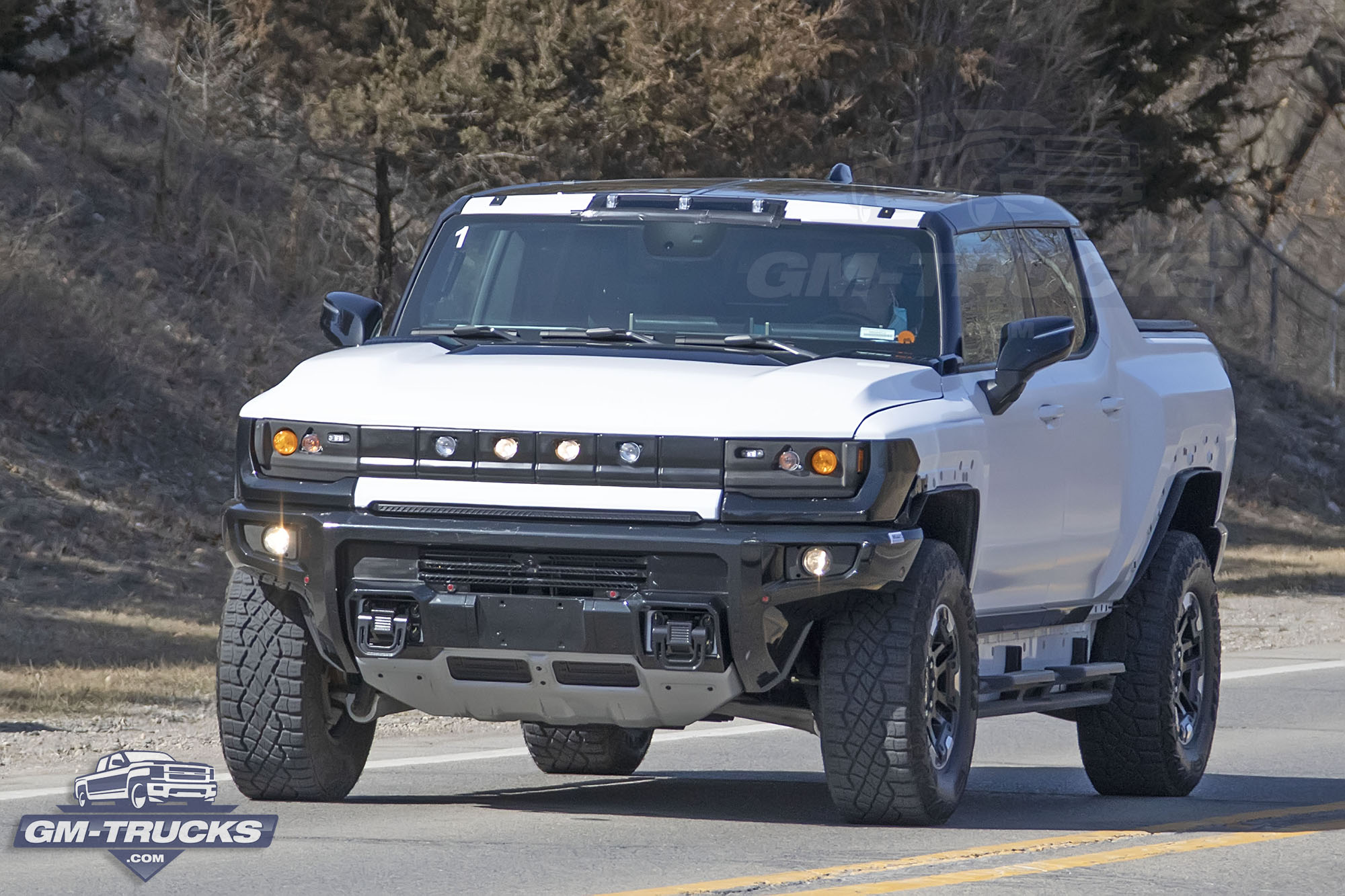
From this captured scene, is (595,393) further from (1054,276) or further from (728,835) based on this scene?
(1054,276)

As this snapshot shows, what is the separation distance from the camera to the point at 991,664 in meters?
9.02

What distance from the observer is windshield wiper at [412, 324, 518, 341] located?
28.0 ft

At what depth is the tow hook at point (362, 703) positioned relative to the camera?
329 inches

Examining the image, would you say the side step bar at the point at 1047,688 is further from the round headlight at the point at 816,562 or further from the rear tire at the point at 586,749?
the rear tire at the point at 586,749

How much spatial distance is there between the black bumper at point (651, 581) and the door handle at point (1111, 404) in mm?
2185

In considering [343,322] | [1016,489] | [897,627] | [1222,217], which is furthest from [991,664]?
[1222,217]

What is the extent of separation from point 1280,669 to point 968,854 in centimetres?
830

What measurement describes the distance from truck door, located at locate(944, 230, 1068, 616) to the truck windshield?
252mm

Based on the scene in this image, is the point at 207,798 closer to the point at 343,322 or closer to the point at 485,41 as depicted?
the point at 343,322

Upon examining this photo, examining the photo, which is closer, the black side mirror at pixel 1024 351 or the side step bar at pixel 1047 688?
the black side mirror at pixel 1024 351

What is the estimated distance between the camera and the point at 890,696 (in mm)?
7688

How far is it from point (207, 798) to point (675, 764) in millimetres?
2562

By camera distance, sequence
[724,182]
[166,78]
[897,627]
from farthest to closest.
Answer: [166,78], [724,182], [897,627]

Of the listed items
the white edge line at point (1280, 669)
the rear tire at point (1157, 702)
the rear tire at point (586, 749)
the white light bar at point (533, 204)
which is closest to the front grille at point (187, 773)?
the rear tire at point (586, 749)
